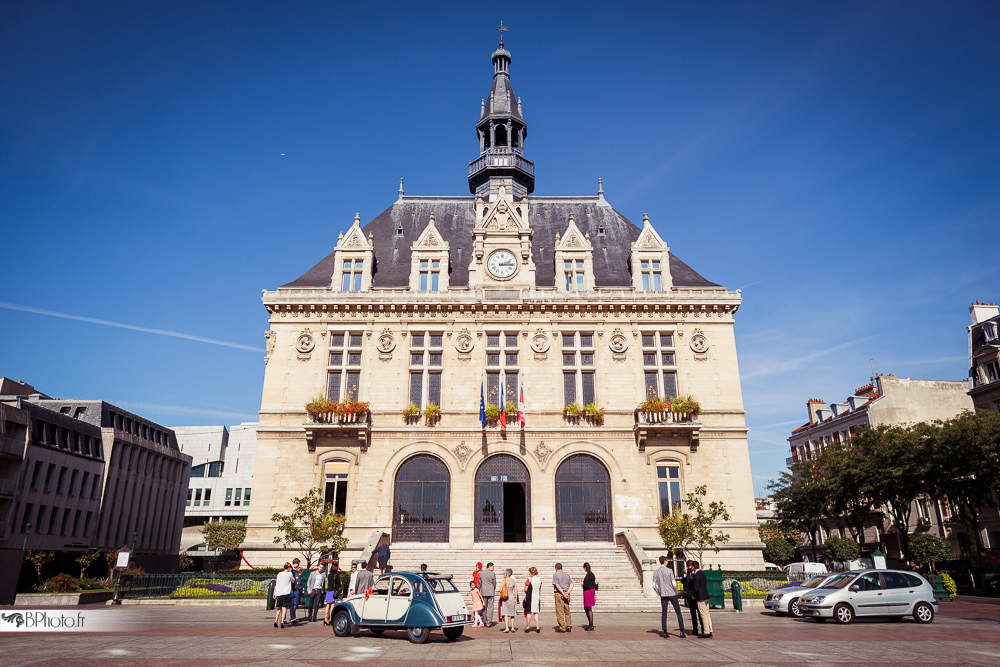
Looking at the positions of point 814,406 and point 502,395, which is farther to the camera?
point 814,406

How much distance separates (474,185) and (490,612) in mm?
29927

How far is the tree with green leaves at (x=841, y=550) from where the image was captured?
46594mm

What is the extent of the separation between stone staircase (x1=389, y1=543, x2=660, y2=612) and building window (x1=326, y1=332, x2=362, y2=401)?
8.25m

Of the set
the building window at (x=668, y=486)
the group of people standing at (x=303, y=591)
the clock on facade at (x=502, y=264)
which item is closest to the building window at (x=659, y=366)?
the building window at (x=668, y=486)

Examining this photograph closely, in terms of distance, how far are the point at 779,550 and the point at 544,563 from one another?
33.9m

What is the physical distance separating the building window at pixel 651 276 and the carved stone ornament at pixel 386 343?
14.0 meters

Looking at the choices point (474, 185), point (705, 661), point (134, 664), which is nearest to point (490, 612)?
point (705, 661)

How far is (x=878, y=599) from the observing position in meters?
19.8

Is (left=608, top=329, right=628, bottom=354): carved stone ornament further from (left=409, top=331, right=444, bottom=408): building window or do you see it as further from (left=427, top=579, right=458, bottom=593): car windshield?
(left=427, top=579, right=458, bottom=593): car windshield

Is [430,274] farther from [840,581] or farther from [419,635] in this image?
[840,581]

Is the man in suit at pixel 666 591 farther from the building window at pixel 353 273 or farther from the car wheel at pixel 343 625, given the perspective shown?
the building window at pixel 353 273

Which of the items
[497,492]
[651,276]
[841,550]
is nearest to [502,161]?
[651,276]

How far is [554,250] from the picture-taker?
3747 centimetres

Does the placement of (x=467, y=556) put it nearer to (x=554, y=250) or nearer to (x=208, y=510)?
(x=554, y=250)
